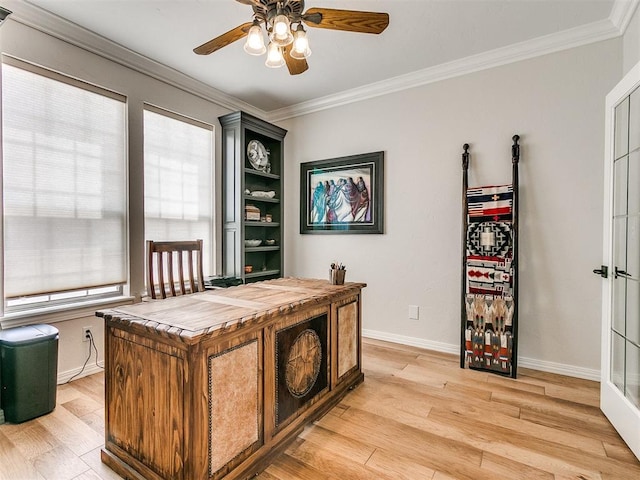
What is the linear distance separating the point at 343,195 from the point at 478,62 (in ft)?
6.04

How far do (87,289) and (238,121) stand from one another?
2.27 metres

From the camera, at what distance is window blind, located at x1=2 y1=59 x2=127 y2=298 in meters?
2.31

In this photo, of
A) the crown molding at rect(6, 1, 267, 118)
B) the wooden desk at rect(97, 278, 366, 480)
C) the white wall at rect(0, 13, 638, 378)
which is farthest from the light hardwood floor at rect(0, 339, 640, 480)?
the crown molding at rect(6, 1, 267, 118)

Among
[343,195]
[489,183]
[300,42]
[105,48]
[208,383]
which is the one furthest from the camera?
[343,195]

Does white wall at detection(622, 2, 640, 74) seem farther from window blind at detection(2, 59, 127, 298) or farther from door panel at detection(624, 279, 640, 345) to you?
window blind at detection(2, 59, 127, 298)

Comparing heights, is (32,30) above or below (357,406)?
above

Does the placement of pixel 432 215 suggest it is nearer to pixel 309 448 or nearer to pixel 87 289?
pixel 309 448

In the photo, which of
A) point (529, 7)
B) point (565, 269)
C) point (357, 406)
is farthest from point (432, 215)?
point (357, 406)

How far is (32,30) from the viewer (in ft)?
7.80

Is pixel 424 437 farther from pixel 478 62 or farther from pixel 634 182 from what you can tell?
pixel 478 62

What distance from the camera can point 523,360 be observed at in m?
2.86

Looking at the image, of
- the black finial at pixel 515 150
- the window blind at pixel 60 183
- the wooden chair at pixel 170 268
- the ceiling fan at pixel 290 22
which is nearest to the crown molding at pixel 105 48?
the window blind at pixel 60 183

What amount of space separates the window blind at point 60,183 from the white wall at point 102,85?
8 centimetres

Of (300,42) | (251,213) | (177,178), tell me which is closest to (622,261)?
(300,42)
